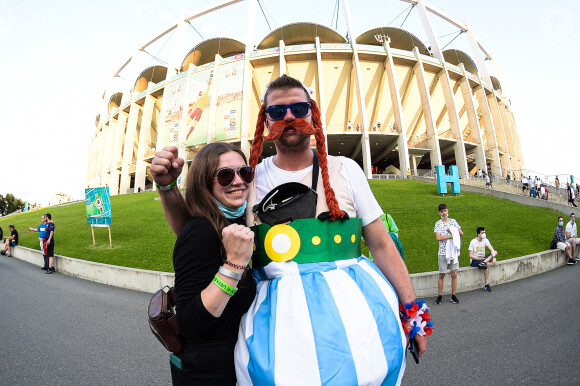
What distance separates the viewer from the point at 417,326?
5.07 feet

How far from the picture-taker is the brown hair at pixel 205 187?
1438mm

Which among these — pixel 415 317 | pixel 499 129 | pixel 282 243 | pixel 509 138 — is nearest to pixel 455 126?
pixel 499 129

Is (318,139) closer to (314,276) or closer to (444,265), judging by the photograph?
(314,276)

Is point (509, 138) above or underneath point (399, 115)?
underneath

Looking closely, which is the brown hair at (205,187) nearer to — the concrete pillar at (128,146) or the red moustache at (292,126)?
the red moustache at (292,126)

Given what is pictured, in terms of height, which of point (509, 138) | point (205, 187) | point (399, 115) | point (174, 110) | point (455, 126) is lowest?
point (205, 187)

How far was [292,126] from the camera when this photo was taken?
162cm

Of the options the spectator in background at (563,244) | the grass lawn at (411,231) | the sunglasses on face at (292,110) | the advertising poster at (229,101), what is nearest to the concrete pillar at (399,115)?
the grass lawn at (411,231)

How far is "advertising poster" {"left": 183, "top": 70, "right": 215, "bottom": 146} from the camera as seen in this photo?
30.1 metres

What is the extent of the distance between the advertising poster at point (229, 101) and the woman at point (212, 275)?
2826 cm

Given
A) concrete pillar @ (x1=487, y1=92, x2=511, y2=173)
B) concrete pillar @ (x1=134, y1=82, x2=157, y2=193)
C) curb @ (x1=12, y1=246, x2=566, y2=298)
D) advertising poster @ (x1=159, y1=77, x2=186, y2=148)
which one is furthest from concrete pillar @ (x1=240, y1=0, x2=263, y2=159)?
concrete pillar @ (x1=487, y1=92, x2=511, y2=173)

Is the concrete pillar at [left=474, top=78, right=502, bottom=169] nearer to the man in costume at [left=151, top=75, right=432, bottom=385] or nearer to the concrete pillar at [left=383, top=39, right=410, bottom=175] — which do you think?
the concrete pillar at [left=383, top=39, right=410, bottom=175]

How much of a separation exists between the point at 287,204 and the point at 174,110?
3422cm

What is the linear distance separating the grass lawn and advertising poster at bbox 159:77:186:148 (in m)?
14.9
